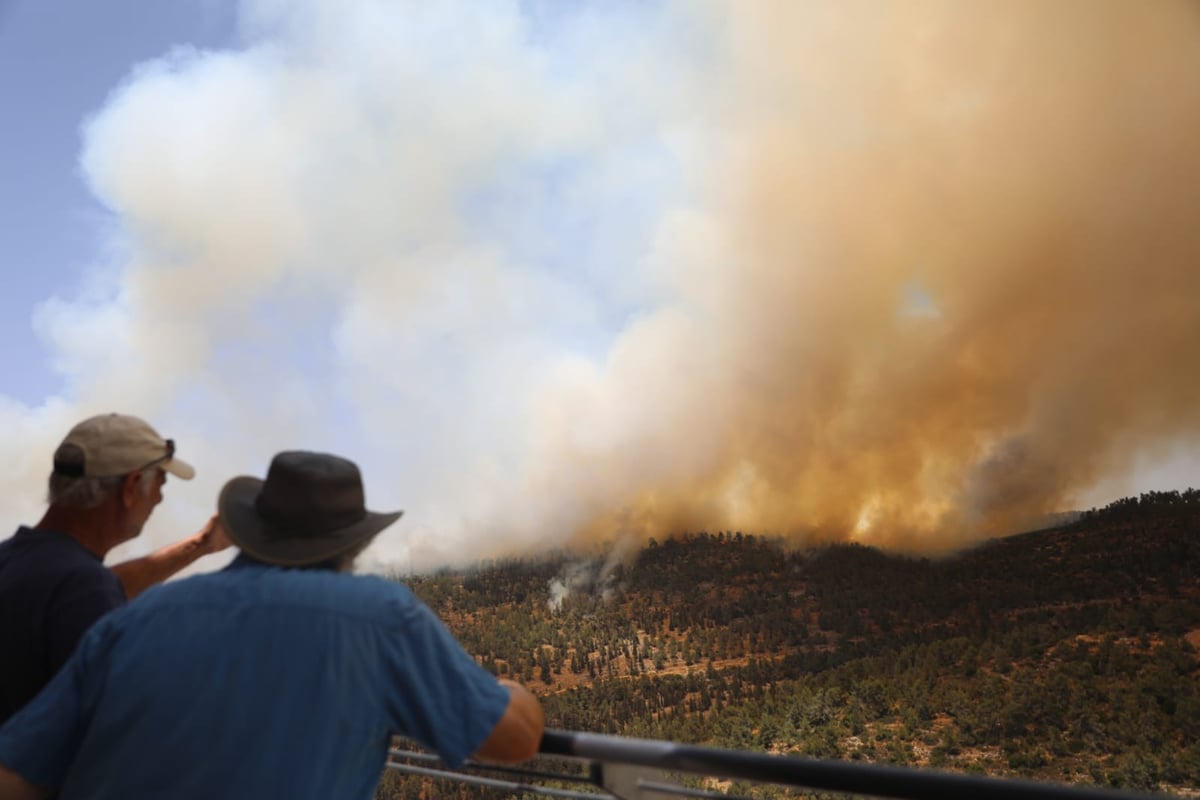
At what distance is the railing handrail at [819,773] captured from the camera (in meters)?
1.26

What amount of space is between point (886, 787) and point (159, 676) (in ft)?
4.07

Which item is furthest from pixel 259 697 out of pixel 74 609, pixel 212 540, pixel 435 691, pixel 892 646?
pixel 892 646

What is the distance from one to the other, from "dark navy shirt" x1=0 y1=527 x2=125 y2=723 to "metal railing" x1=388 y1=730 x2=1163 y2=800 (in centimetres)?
75

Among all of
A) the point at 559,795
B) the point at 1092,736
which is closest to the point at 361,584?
the point at 559,795

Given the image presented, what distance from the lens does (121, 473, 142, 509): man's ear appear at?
6.27 ft

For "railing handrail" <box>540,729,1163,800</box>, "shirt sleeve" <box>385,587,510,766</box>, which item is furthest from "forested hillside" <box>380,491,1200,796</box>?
"shirt sleeve" <box>385,587,510,766</box>

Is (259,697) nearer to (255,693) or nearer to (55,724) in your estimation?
(255,693)

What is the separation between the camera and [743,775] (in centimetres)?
148

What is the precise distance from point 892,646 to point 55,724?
119344 mm

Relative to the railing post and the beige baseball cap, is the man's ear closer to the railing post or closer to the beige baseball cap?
the beige baseball cap

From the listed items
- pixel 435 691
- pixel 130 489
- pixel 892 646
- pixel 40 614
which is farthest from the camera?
pixel 892 646

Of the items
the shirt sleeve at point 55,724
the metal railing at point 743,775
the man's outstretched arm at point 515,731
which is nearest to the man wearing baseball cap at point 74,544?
the shirt sleeve at point 55,724

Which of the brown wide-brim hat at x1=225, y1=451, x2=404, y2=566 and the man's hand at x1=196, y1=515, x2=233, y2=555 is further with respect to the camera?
the man's hand at x1=196, y1=515, x2=233, y2=555

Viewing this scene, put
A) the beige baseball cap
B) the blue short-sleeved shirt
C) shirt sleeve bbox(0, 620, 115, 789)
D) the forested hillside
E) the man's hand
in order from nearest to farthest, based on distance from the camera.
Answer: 1. the blue short-sleeved shirt
2. shirt sleeve bbox(0, 620, 115, 789)
3. the beige baseball cap
4. the man's hand
5. the forested hillside
